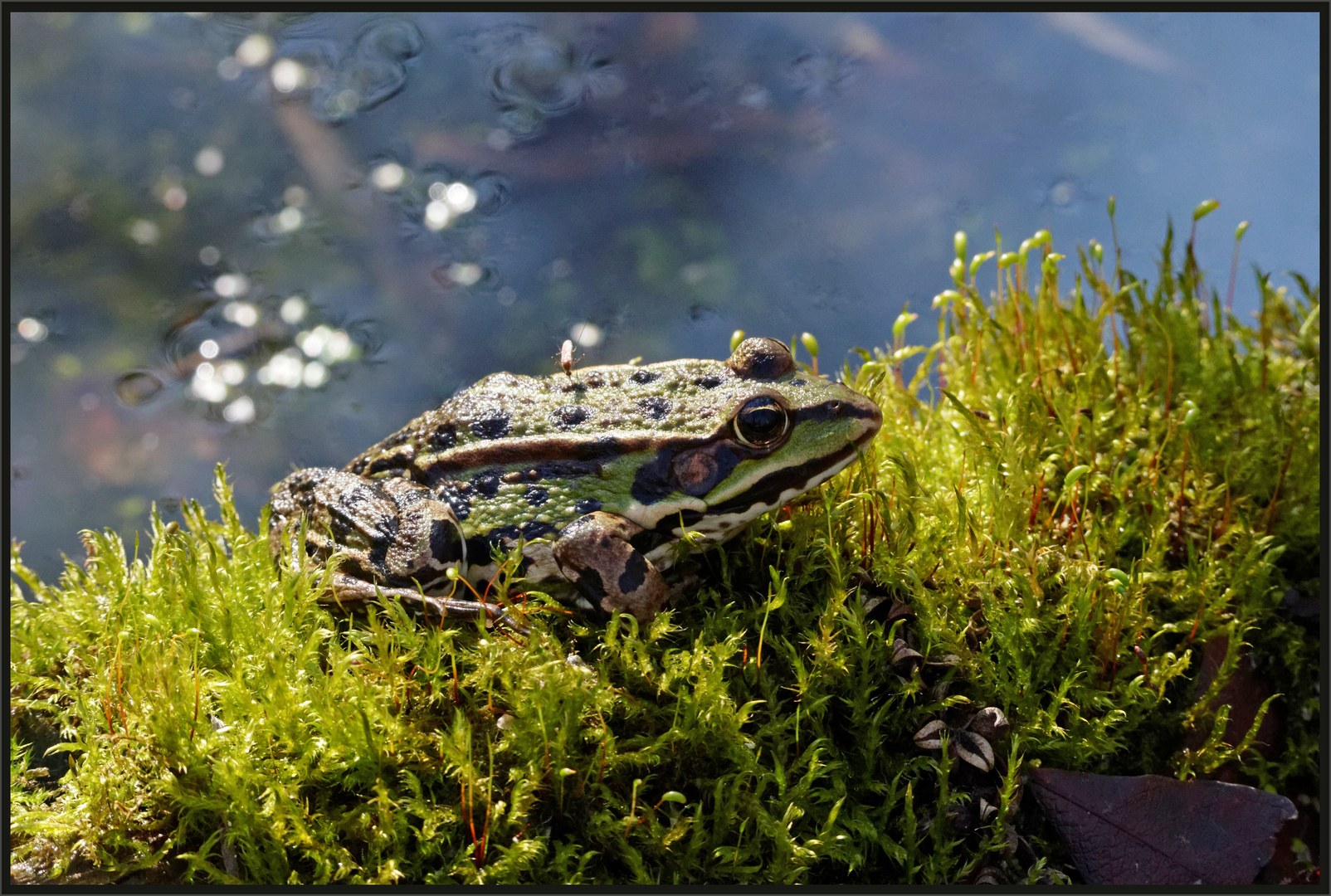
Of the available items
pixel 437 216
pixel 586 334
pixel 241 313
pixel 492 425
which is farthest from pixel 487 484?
pixel 437 216

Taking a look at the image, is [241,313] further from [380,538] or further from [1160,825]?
[1160,825]

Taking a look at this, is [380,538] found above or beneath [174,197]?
beneath

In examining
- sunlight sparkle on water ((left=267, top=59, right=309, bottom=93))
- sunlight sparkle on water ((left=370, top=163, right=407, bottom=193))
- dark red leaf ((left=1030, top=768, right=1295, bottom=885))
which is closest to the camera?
dark red leaf ((left=1030, top=768, right=1295, bottom=885))

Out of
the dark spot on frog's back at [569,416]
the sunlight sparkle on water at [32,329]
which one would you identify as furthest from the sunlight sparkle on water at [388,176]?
the dark spot on frog's back at [569,416]

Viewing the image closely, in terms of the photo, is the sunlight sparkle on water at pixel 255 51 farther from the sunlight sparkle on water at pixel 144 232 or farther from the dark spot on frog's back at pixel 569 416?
the dark spot on frog's back at pixel 569 416

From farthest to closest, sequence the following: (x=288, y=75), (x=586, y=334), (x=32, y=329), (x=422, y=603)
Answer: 1. (x=288, y=75)
2. (x=586, y=334)
3. (x=32, y=329)
4. (x=422, y=603)

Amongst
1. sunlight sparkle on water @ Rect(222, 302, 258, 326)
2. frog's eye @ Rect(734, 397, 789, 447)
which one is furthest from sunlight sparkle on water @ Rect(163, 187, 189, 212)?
frog's eye @ Rect(734, 397, 789, 447)

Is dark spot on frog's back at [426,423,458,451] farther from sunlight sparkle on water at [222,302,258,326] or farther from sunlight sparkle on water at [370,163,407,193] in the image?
sunlight sparkle on water at [370,163,407,193]
